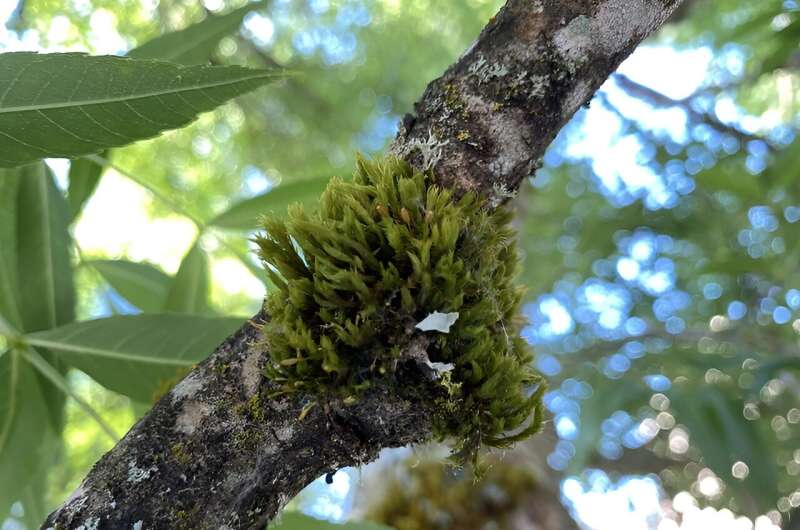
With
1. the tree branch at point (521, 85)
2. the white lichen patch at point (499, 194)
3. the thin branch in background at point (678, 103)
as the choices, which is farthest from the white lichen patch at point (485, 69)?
the thin branch in background at point (678, 103)

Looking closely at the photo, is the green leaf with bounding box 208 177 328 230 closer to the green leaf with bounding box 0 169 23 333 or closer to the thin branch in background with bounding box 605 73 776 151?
the green leaf with bounding box 0 169 23 333

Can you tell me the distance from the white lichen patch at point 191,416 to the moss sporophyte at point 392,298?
10 cm

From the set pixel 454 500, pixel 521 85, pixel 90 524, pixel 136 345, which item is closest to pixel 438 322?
pixel 521 85

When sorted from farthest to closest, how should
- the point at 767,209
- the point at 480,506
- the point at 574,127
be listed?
the point at 574,127
the point at 767,209
the point at 480,506

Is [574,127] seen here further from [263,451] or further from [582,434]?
[263,451]

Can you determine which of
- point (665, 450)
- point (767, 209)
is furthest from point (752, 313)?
point (665, 450)

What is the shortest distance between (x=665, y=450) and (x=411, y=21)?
364 cm

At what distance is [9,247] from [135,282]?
1.10 feet

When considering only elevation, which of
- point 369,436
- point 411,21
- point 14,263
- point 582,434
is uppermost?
point 411,21

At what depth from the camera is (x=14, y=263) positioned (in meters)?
1.37

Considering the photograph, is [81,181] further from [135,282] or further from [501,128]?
[501,128]

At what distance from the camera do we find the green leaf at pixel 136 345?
1.20 m

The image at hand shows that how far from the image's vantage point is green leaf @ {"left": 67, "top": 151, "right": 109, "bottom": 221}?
152 centimetres

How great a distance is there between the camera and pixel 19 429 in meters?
1.34
